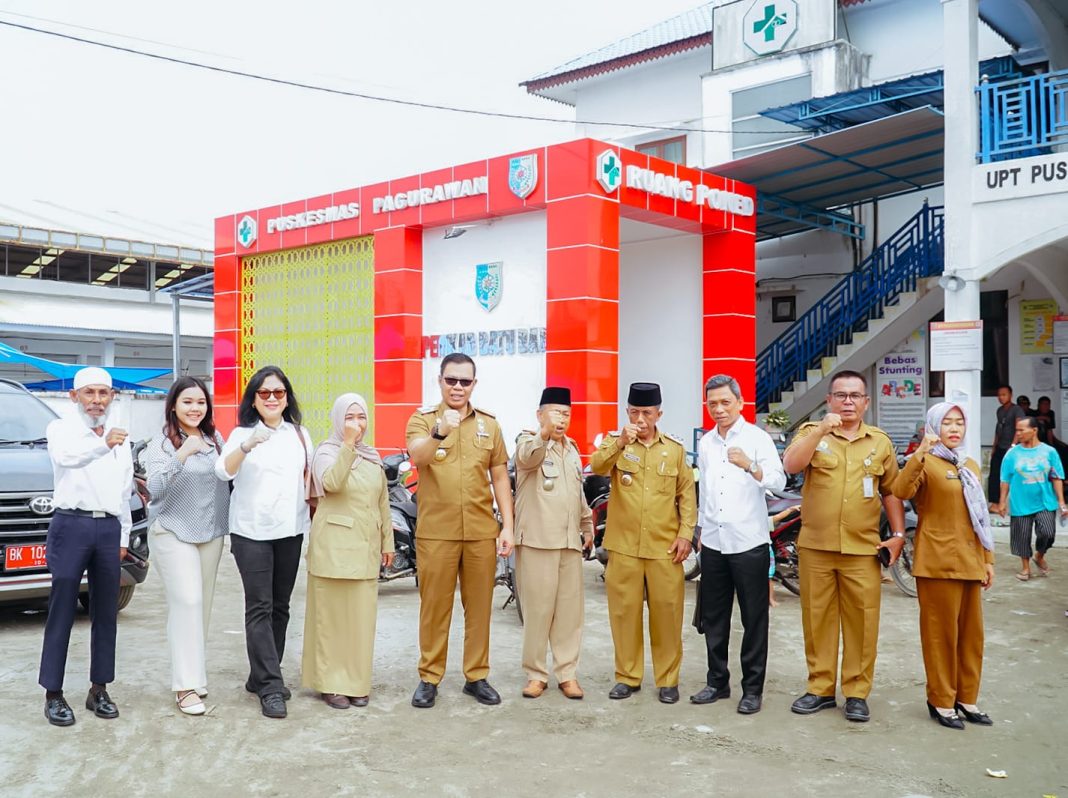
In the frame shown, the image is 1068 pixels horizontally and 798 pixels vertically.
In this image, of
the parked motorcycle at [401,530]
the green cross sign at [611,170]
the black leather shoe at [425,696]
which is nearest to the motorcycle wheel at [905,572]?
the parked motorcycle at [401,530]

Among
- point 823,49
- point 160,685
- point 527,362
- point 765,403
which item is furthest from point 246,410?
point 823,49

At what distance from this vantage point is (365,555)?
5008 mm

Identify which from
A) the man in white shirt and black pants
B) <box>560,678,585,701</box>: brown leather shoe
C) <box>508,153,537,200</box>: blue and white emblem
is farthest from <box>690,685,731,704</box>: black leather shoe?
<box>508,153,537,200</box>: blue and white emblem

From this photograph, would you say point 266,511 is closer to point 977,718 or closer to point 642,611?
point 642,611

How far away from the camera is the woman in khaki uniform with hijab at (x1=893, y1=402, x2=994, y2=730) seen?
470cm

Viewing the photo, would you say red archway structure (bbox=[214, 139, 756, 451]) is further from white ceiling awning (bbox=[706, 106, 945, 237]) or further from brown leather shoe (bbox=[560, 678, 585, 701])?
brown leather shoe (bbox=[560, 678, 585, 701])

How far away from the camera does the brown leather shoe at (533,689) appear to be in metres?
5.17

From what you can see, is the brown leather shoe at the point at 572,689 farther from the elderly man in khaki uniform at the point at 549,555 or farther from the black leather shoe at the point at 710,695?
the black leather shoe at the point at 710,695

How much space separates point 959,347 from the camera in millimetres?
10422

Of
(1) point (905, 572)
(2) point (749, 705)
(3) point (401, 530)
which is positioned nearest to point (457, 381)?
(2) point (749, 705)

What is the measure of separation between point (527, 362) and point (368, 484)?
A: 7.51 metres

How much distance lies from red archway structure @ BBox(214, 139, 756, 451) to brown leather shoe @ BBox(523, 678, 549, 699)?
6298 millimetres

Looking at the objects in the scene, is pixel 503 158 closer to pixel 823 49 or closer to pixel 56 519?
pixel 823 49

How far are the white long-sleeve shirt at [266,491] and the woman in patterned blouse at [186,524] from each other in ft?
0.39
